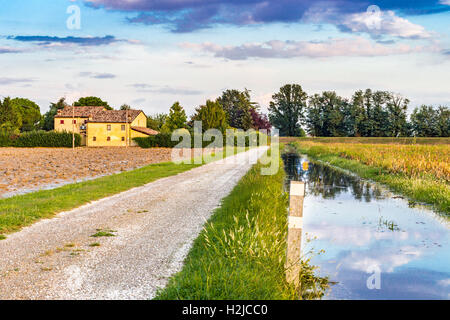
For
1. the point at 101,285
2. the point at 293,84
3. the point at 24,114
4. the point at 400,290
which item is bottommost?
the point at 400,290

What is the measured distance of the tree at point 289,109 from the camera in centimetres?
10969

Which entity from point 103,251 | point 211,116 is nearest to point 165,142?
point 211,116

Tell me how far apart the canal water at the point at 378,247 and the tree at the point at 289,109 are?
314 ft

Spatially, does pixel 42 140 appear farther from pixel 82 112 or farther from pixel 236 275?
pixel 236 275

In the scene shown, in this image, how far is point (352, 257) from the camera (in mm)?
8211

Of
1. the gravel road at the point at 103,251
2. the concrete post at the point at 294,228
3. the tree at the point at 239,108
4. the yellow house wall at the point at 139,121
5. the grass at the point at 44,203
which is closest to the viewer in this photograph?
the gravel road at the point at 103,251

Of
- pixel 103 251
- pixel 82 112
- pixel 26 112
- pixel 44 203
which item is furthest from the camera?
pixel 26 112

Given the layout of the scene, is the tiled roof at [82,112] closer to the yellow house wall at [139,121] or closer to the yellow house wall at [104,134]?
the yellow house wall at [104,134]

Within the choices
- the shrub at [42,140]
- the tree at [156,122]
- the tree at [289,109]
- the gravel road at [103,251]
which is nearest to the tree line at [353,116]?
the tree at [289,109]

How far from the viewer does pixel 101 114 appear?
257 ft

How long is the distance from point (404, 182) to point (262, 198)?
909 cm

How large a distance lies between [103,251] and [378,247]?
565 centimetres
